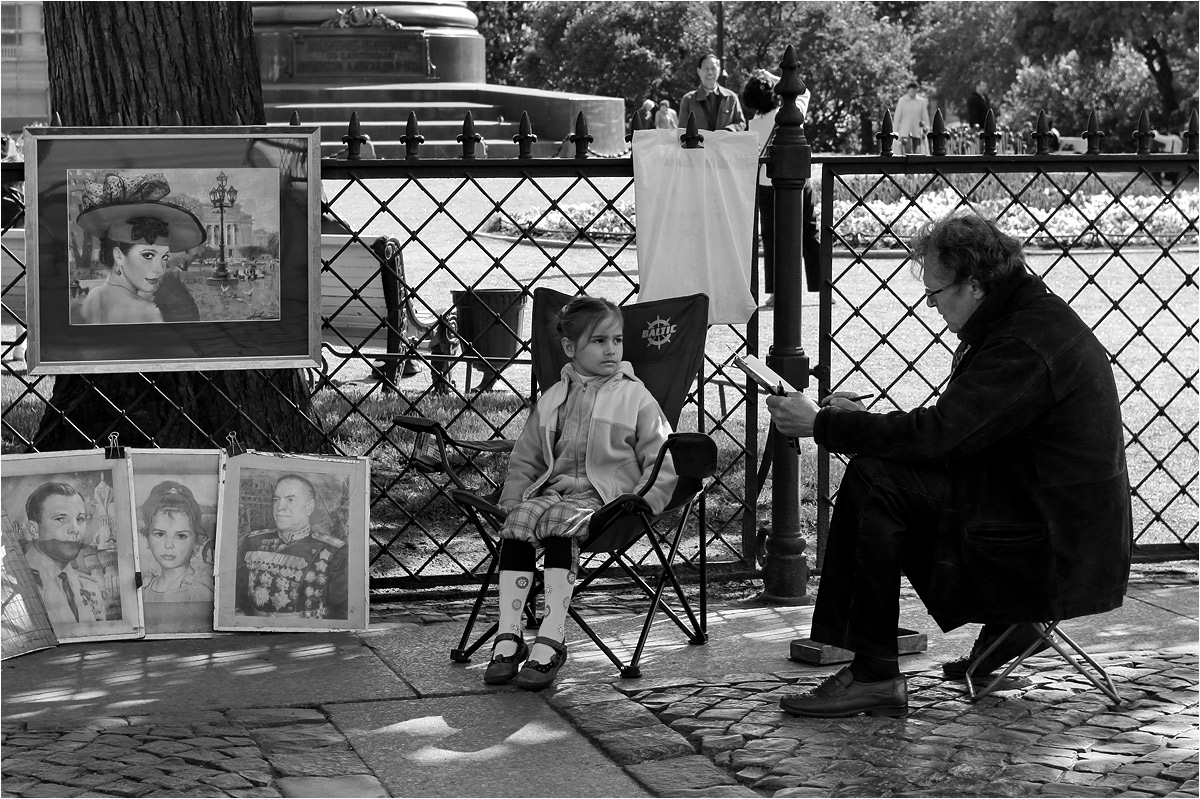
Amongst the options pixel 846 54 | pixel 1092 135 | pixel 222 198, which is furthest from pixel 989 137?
pixel 846 54

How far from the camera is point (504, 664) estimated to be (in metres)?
4.45

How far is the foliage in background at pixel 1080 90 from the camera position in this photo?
4219 cm

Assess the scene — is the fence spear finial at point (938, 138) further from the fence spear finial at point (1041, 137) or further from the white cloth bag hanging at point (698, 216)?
the white cloth bag hanging at point (698, 216)

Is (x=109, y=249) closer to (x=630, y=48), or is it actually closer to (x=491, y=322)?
(x=491, y=322)

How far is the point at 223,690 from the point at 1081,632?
9.21ft

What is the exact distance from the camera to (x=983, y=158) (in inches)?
220

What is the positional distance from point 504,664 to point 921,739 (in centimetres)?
124

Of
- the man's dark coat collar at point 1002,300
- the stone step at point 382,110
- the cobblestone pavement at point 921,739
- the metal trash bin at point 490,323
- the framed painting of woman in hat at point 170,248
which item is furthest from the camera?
the stone step at point 382,110

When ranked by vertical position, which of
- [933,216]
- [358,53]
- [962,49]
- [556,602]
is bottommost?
[556,602]

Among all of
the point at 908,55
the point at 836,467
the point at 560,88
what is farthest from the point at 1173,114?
the point at 836,467

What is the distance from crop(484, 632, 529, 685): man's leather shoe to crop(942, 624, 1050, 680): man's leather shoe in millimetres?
1301

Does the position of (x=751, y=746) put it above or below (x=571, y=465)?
below

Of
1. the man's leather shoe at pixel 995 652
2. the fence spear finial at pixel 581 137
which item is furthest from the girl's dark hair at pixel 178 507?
the man's leather shoe at pixel 995 652

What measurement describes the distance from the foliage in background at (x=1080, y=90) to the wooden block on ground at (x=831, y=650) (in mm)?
38532
